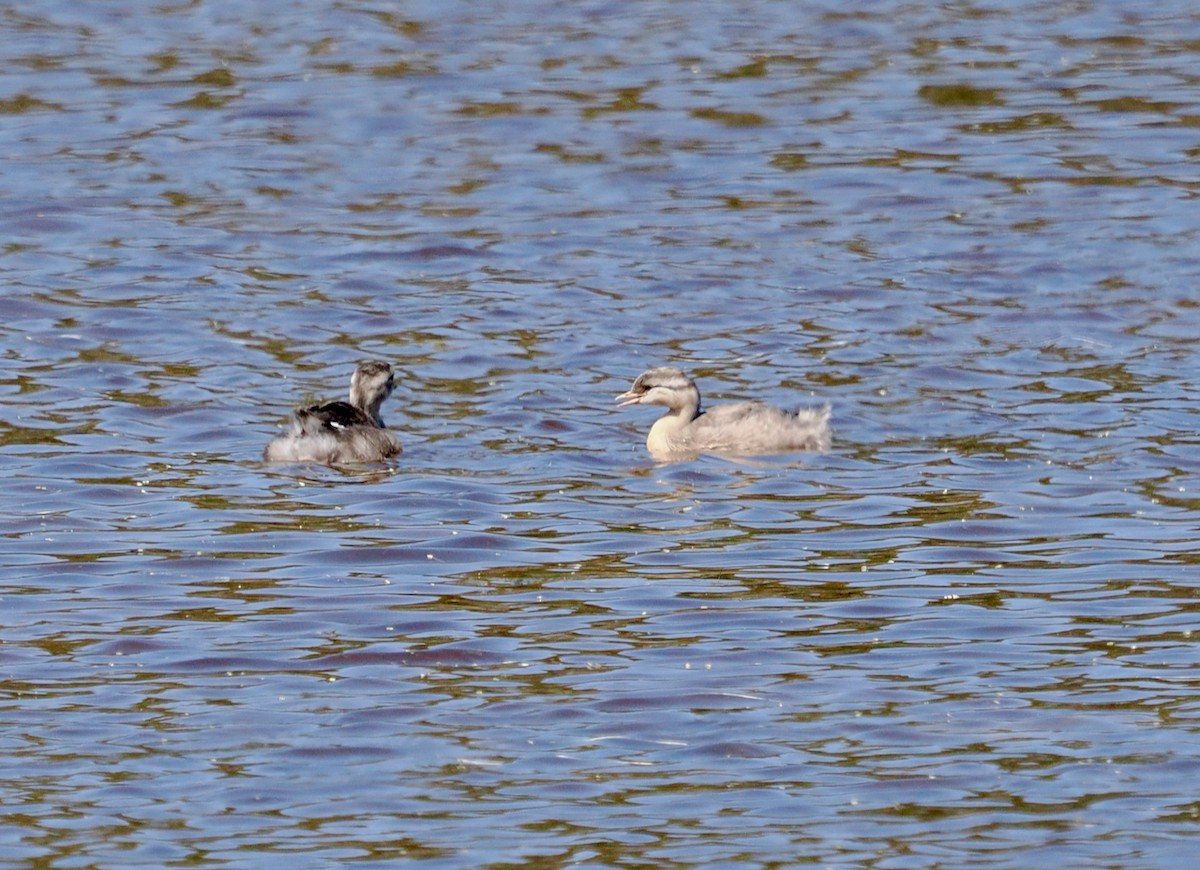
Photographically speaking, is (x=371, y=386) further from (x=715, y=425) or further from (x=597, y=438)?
(x=715, y=425)

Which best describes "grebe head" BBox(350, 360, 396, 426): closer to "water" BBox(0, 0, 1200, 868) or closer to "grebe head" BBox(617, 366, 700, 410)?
"water" BBox(0, 0, 1200, 868)

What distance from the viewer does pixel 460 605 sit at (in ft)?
32.5

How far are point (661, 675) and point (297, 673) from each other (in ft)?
4.45

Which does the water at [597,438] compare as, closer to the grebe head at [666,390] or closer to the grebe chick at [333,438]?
the grebe chick at [333,438]

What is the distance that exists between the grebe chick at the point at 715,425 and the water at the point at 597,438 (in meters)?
0.23

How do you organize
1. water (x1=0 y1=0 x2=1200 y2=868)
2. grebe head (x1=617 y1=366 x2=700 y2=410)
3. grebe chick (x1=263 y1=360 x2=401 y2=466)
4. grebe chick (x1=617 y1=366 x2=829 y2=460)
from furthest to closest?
grebe head (x1=617 y1=366 x2=700 y2=410) < grebe chick (x1=617 y1=366 x2=829 y2=460) < grebe chick (x1=263 y1=360 x2=401 y2=466) < water (x1=0 y1=0 x2=1200 y2=868)

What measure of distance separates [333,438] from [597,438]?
1.64m

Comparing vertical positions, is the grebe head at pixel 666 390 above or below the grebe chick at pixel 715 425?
above

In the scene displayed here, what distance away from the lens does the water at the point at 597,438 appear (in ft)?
25.6

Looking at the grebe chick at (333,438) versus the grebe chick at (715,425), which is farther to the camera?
the grebe chick at (715,425)

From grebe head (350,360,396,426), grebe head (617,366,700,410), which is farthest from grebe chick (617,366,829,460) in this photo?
grebe head (350,360,396,426)

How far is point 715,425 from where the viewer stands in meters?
13.4

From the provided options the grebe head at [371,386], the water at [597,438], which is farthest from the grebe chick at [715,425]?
the grebe head at [371,386]

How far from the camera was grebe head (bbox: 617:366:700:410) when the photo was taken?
44.0 feet
